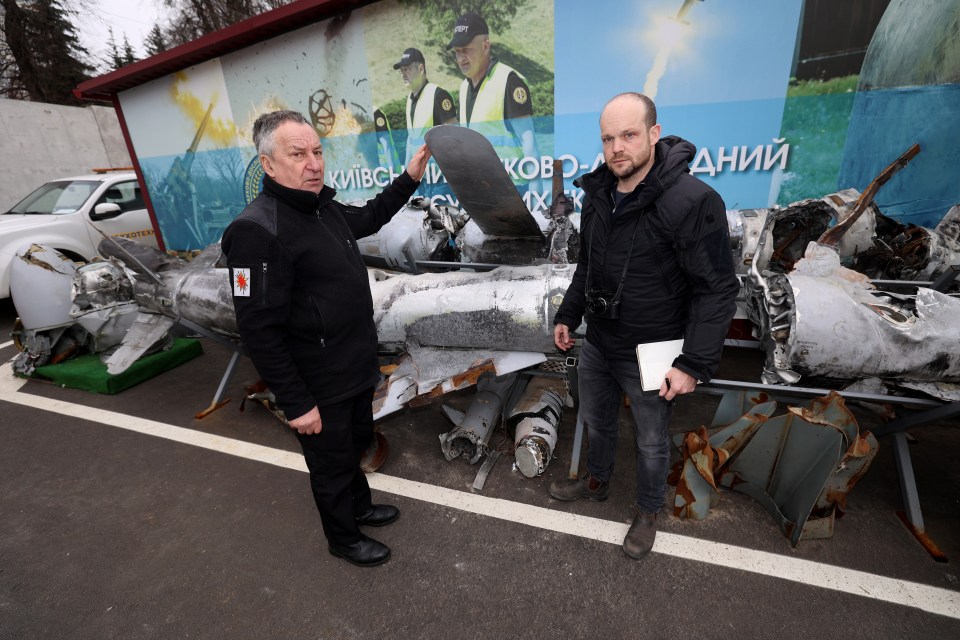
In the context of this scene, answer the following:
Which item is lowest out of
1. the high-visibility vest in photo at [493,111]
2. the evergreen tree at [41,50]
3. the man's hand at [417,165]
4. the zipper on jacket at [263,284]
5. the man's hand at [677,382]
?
the man's hand at [677,382]

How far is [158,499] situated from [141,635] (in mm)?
1082

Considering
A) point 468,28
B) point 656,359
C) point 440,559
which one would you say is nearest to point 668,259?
point 656,359

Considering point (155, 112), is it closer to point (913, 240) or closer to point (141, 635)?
point (141, 635)

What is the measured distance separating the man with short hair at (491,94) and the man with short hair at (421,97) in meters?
0.28

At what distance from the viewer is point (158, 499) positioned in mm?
2932

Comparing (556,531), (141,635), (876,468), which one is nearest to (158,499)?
(141,635)

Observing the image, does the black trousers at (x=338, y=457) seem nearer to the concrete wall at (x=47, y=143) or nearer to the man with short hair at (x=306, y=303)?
the man with short hair at (x=306, y=303)

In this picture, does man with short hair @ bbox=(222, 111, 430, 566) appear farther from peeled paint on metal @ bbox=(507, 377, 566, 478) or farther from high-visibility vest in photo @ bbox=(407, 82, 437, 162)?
high-visibility vest in photo @ bbox=(407, 82, 437, 162)

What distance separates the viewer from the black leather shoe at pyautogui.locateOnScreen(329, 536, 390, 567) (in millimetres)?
2297

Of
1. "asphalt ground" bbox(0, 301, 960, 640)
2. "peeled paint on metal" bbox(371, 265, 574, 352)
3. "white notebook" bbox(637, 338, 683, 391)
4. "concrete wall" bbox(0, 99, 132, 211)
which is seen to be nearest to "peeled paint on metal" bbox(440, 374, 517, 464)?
"asphalt ground" bbox(0, 301, 960, 640)

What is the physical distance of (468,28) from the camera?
18.4ft

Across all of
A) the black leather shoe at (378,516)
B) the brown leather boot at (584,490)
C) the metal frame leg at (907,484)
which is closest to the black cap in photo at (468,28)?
the brown leather boot at (584,490)

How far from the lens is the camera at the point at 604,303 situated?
6.60 feet

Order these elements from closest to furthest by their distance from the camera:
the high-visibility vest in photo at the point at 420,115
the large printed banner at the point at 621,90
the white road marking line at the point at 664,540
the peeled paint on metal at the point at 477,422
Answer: the white road marking line at the point at 664,540 < the peeled paint on metal at the point at 477,422 < the large printed banner at the point at 621,90 < the high-visibility vest in photo at the point at 420,115
